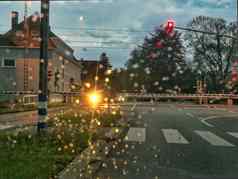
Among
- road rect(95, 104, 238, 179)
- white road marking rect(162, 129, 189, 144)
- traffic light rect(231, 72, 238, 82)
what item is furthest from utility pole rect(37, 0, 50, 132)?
traffic light rect(231, 72, 238, 82)

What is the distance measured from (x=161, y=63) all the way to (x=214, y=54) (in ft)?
27.1

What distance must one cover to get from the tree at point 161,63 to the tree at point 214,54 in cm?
275

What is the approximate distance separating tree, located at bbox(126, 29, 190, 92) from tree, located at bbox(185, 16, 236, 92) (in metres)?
2.75

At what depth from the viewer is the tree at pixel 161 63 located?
2498 inches

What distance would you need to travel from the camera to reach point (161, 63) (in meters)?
67.8

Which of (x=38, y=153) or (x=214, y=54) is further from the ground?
(x=214, y=54)

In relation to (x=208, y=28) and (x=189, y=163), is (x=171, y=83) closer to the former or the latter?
(x=208, y=28)

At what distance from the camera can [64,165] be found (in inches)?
293

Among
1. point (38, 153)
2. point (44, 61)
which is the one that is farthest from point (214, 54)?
point (38, 153)

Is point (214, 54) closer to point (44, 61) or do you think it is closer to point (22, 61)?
point (22, 61)

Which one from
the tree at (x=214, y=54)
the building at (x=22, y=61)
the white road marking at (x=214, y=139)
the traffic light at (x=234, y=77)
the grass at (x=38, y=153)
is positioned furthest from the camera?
the tree at (x=214, y=54)

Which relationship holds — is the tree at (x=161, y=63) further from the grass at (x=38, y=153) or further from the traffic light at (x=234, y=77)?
the grass at (x=38, y=153)

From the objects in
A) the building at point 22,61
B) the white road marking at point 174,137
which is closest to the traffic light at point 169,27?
the white road marking at point 174,137

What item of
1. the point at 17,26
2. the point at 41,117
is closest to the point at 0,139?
the point at 41,117
